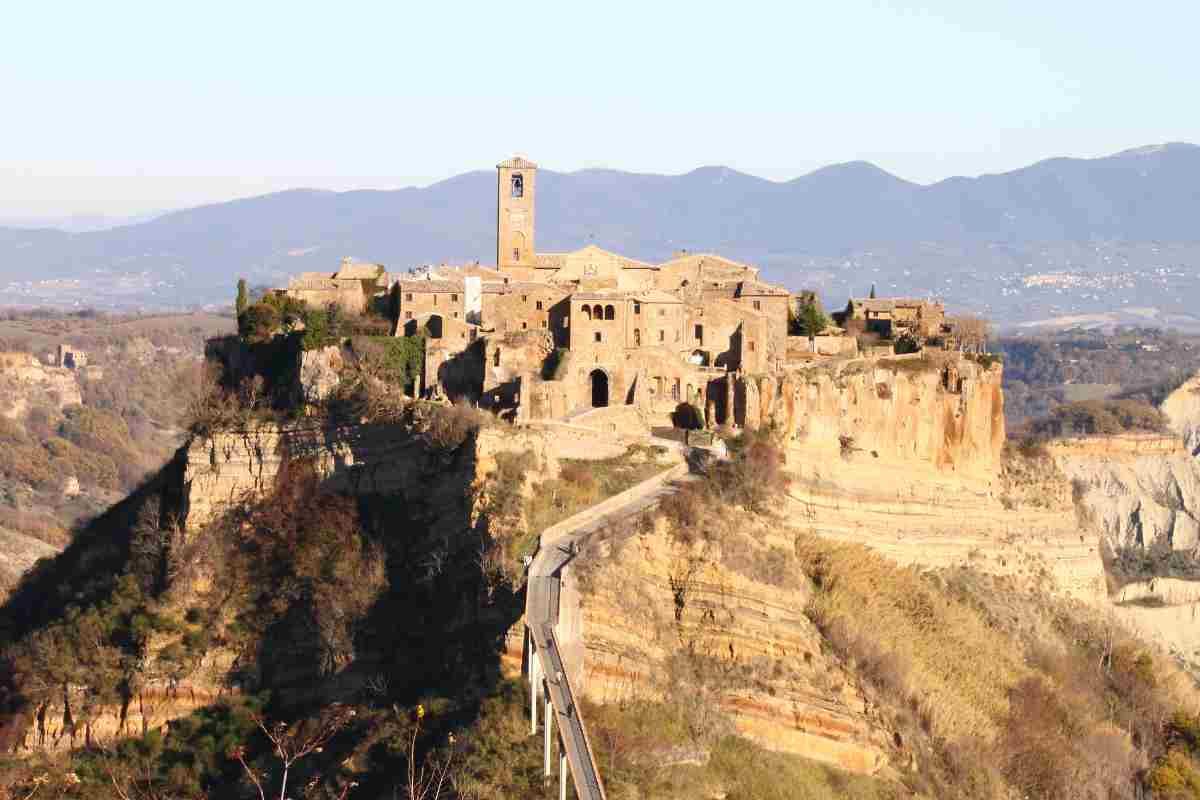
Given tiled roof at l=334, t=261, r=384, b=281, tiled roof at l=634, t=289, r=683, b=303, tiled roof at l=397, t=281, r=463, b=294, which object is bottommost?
tiled roof at l=634, t=289, r=683, b=303

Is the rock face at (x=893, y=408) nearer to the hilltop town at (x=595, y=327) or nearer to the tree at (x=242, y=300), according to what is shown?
the hilltop town at (x=595, y=327)

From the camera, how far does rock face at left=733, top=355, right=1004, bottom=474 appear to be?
41.6m

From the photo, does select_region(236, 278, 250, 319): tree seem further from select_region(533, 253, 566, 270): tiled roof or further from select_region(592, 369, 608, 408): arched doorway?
select_region(592, 369, 608, 408): arched doorway

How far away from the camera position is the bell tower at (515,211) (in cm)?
4841

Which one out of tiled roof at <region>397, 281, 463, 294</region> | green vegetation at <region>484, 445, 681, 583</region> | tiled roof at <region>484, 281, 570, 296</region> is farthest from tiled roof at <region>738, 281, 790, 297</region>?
green vegetation at <region>484, 445, 681, 583</region>

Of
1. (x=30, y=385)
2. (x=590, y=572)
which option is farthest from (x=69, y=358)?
(x=590, y=572)

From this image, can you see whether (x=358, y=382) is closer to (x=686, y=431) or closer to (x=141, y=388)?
(x=686, y=431)

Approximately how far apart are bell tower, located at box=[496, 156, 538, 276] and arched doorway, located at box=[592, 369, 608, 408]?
781cm

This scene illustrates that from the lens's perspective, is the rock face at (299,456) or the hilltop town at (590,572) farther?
the rock face at (299,456)

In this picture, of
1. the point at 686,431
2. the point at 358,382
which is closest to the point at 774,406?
the point at 686,431

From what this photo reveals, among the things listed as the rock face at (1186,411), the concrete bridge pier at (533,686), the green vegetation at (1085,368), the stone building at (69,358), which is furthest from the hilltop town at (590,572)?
the stone building at (69,358)

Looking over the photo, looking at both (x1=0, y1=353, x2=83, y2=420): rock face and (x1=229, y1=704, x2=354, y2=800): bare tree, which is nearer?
(x1=229, y1=704, x2=354, y2=800): bare tree

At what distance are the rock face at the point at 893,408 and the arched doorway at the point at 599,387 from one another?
3.11 meters

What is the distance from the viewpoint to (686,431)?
131 feet
